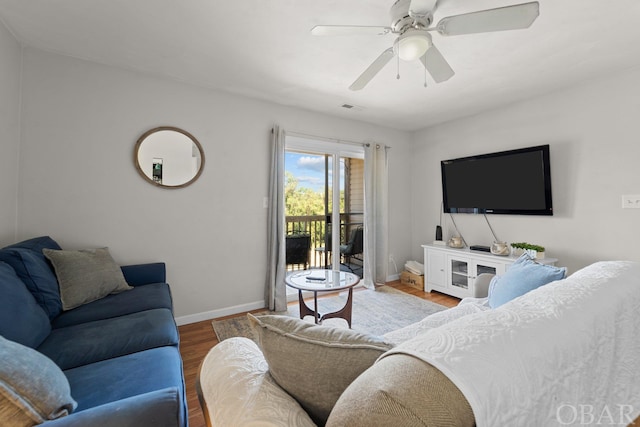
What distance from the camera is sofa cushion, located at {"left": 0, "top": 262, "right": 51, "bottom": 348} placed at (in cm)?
117

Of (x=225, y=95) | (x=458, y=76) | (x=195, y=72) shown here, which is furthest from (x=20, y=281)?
(x=458, y=76)

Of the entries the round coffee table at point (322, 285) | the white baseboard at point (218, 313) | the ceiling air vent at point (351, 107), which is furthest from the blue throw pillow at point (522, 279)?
the ceiling air vent at point (351, 107)

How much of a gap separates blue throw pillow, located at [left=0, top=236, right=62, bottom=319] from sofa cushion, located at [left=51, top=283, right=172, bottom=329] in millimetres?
91

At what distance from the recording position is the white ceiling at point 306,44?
1.69 meters

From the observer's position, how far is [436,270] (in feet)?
11.8

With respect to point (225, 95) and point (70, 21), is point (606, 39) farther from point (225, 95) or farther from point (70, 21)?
point (70, 21)

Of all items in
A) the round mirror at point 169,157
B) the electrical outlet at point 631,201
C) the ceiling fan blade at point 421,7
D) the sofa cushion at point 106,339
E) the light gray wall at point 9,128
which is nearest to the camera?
the sofa cushion at point 106,339

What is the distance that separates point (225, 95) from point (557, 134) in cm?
364

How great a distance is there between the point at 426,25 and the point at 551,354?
1.71 meters

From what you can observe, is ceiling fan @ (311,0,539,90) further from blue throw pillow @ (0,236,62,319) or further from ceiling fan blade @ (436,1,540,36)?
blue throw pillow @ (0,236,62,319)

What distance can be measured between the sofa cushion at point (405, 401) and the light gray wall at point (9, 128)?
272 centimetres

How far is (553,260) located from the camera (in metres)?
2.77

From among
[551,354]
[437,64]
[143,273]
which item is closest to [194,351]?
[143,273]

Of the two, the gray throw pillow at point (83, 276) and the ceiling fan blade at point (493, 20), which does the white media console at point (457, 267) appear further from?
the gray throw pillow at point (83, 276)
